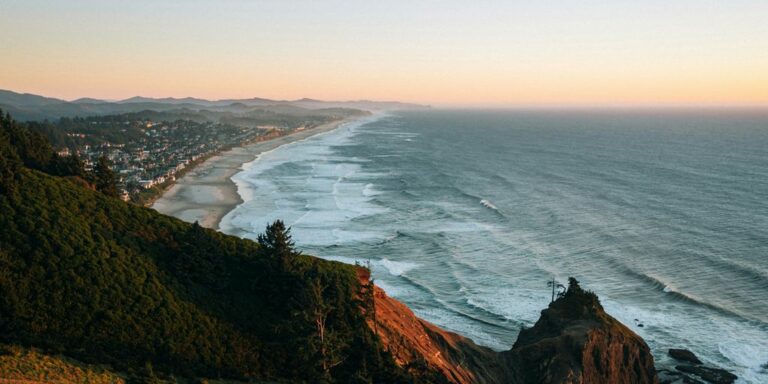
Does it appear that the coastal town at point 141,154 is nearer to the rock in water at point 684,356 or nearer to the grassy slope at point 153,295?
the grassy slope at point 153,295

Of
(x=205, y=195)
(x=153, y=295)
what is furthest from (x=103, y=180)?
(x=205, y=195)

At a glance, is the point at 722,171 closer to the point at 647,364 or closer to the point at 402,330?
the point at 647,364

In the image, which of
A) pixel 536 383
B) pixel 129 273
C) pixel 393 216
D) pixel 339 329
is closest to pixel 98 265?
pixel 129 273

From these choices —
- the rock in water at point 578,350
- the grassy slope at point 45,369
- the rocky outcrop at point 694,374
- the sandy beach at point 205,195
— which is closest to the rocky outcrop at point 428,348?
the rock in water at point 578,350

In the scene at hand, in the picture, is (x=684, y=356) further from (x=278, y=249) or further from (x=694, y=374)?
(x=278, y=249)

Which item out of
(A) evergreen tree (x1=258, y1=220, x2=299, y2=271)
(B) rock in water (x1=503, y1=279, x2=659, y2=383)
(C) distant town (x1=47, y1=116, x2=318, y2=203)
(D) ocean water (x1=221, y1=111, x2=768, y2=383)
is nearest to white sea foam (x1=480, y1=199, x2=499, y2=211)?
(D) ocean water (x1=221, y1=111, x2=768, y2=383)

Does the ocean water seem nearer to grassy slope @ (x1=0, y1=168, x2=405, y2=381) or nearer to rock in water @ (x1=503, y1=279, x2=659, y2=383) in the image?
rock in water @ (x1=503, y1=279, x2=659, y2=383)
